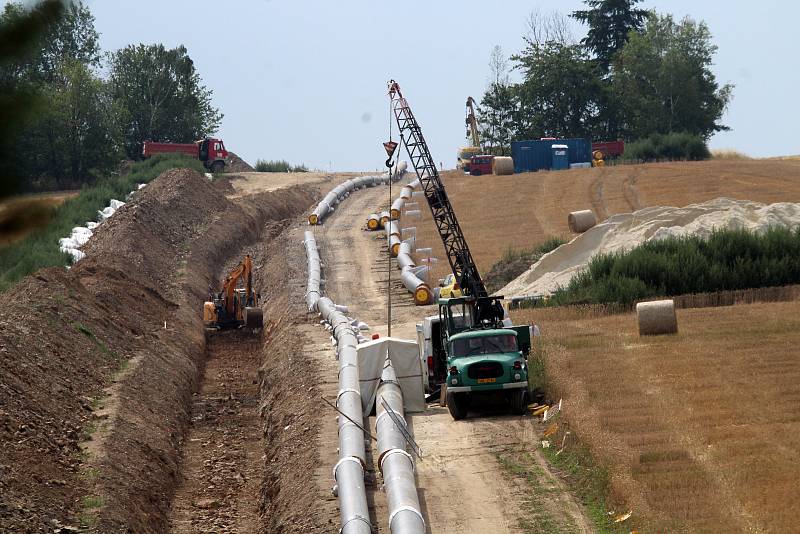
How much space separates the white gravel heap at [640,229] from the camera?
44406 mm

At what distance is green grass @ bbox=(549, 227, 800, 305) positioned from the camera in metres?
39.1

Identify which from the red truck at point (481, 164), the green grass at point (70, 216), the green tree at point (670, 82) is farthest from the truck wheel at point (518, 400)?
the green tree at point (670, 82)

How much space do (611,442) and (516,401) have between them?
16.7 ft

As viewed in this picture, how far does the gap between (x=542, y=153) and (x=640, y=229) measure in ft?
142

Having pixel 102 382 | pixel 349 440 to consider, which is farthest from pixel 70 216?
pixel 349 440

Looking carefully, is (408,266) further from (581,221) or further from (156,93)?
(156,93)

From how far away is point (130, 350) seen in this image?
115 feet

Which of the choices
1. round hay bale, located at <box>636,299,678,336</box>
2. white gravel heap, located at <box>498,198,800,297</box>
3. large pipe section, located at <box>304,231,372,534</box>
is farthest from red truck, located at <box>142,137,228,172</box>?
round hay bale, located at <box>636,299,678,336</box>

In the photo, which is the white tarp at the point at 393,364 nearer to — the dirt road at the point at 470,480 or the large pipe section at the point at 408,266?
the dirt road at the point at 470,480

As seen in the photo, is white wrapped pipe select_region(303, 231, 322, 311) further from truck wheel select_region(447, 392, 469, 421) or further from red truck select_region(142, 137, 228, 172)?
red truck select_region(142, 137, 228, 172)

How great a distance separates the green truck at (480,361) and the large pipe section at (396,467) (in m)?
1.42

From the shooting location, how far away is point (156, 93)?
345ft

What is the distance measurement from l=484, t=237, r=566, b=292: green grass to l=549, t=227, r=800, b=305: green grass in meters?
6.75

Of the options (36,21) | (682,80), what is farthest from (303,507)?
(682,80)
